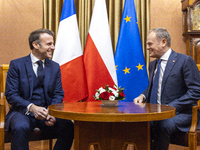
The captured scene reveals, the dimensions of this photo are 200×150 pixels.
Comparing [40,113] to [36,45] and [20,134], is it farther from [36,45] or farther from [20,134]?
[36,45]

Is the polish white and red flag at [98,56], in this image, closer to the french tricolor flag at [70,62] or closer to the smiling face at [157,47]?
the french tricolor flag at [70,62]

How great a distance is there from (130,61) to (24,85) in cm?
161

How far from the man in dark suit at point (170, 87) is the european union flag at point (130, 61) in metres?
0.74

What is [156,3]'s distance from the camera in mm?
4023

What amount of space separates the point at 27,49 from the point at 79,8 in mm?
1008

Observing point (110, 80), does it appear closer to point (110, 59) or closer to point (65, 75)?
point (110, 59)

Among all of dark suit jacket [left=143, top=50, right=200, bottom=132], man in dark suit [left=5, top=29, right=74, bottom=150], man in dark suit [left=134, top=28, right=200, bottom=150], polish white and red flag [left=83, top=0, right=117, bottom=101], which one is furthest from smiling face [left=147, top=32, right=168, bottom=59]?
man in dark suit [left=5, top=29, right=74, bottom=150]

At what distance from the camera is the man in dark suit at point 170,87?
204 cm

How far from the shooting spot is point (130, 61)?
11.1 ft

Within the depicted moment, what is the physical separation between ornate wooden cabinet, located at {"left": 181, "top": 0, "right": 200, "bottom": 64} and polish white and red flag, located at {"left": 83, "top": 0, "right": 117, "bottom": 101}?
1.33m

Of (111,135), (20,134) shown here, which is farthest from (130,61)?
(20,134)

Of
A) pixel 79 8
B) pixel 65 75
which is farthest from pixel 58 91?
pixel 79 8

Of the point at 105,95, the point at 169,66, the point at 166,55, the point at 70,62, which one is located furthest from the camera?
the point at 70,62

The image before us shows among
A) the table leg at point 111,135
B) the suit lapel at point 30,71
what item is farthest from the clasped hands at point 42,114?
the table leg at point 111,135
